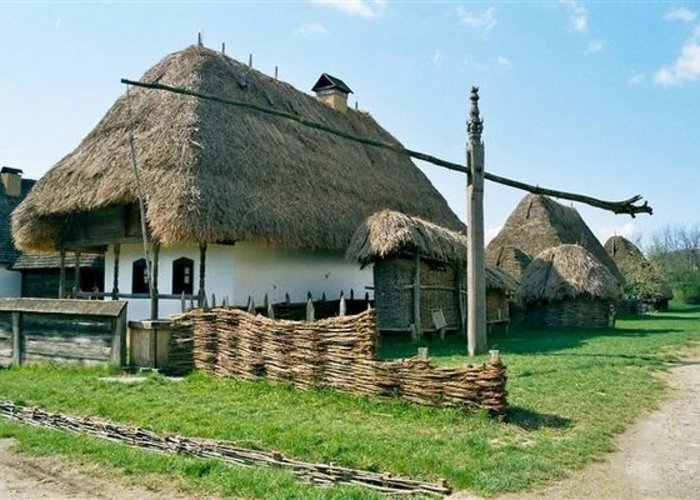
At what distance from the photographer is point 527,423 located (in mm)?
6941

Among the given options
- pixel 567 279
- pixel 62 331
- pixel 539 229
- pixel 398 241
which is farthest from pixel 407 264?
pixel 539 229

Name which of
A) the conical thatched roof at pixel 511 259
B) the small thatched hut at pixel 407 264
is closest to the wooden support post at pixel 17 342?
the small thatched hut at pixel 407 264

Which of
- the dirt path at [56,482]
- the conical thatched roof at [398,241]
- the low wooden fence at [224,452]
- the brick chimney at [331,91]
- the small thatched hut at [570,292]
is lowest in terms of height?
the dirt path at [56,482]

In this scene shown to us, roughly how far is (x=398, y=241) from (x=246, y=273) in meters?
4.40

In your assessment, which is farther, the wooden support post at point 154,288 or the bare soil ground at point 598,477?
the wooden support post at point 154,288

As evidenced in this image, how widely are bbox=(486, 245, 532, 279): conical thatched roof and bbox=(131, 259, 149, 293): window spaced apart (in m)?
17.7

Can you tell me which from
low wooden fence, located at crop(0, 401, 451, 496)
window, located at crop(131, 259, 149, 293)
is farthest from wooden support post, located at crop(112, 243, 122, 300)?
low wooden fence, located at crop(0, 401, 451, 496)

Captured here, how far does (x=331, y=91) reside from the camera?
25734 mm

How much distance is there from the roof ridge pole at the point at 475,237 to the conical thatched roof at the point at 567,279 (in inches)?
479

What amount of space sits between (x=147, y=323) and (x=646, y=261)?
41.7 metres

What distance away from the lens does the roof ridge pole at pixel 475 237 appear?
11109 millimetres

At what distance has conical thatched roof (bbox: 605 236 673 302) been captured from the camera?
1622 inches

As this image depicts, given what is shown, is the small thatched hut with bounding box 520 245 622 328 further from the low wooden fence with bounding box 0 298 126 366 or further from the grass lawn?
the low wooden fence with bounding box 0 298 126 366

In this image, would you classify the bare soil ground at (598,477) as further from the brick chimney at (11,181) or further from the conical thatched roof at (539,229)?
the conical thatched roof at (539,229)
